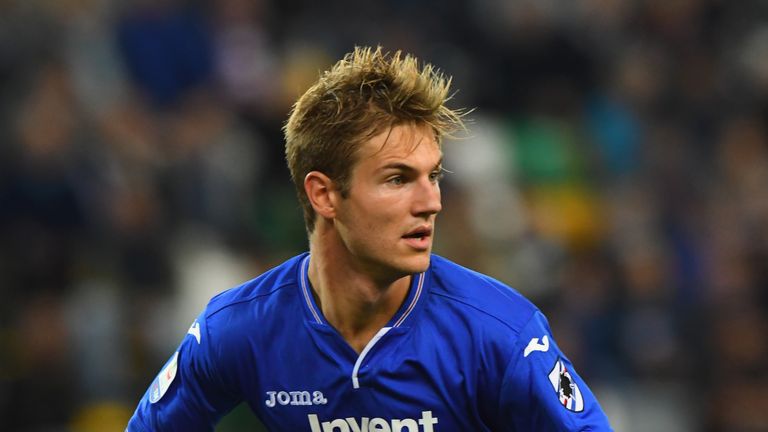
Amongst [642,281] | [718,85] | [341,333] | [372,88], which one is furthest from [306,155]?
[718,85]

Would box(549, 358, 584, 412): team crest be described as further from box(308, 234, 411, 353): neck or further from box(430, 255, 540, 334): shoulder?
box(308, 234, 411, 353): neck

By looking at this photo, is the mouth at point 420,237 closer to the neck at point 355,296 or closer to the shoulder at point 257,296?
the neck at point 355,296

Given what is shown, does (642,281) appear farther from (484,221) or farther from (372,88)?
(372,88)

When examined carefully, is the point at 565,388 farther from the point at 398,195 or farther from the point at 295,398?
the point at 295,398

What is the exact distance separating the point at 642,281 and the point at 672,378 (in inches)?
27.6

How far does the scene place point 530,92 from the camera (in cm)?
1098

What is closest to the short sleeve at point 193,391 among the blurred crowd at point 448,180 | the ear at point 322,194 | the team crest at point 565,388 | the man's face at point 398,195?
the ear at point 322,194

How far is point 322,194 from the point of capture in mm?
4348

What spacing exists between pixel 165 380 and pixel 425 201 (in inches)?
45.7

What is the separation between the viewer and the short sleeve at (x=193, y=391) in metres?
4.53

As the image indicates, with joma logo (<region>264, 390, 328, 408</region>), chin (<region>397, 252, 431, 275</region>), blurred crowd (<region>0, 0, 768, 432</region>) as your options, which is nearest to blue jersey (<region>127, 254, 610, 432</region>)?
joma logo (<region>264, 390, 328, 408</region>)

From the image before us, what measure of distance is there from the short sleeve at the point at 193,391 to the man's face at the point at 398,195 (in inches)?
27.4

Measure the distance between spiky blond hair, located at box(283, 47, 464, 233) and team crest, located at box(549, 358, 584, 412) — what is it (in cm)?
81

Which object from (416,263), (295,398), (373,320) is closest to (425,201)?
(416,263)
